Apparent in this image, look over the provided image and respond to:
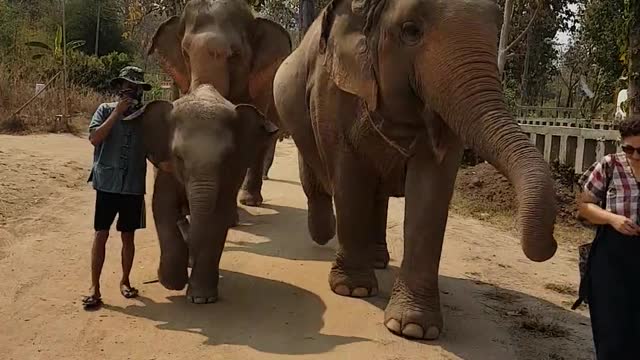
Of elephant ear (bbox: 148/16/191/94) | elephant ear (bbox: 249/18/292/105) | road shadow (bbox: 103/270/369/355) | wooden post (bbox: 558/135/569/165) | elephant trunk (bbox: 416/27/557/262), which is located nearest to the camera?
elephant trunk (bbox: 416/27/557/262)

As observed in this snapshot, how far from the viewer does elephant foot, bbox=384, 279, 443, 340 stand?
532 centimetres

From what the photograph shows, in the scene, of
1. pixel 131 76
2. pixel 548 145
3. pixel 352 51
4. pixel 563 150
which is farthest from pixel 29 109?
pixel 352 51

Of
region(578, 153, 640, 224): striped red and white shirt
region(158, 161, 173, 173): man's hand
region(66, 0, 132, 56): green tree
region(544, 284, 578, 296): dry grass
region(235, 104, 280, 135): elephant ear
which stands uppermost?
region(66, 0, 132, 56): green tree

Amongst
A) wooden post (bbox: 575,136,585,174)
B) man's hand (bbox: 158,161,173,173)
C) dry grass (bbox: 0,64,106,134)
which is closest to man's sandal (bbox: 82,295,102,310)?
man's hand (bbox: 158,161,173,173)

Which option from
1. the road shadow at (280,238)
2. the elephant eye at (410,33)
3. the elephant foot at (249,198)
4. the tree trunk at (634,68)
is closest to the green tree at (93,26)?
the elephant foot at (249,198)

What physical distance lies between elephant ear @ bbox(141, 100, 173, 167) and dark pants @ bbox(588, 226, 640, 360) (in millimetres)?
3434

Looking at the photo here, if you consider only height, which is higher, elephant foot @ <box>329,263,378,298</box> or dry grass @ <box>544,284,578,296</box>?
elephant foot @ <box>329,263,378,298</box>

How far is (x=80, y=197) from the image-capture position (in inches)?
414

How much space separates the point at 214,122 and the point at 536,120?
1482cm

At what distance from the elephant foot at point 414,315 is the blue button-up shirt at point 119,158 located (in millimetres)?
2248

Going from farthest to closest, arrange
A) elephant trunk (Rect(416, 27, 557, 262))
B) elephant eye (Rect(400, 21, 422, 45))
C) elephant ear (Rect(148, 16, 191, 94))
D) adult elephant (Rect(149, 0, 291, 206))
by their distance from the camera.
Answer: elephant ear (Rect(148, 16, 191, 94)) → adult elephant (Rect(149, 0, 291, 206)) → elephant eye (Rect(400, 21, 422, 45)) → elephant trunk (Rect(416, 27, 557, 262))

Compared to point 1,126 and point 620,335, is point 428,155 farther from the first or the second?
point 1,126

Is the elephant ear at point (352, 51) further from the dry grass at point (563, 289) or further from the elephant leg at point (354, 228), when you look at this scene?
the dry grass at point (563, 289)

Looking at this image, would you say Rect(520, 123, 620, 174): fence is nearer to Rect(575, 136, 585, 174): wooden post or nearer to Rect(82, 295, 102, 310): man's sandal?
Rect(575, 136, 585, 174): wooden post
